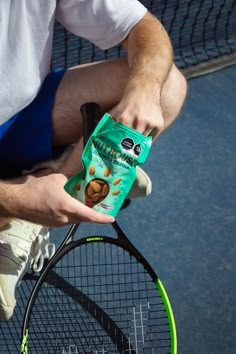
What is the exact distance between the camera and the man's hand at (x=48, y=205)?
1321 mm

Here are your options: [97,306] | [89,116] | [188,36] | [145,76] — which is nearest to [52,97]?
[89,116]

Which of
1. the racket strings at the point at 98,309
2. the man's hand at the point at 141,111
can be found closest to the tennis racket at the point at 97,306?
the racket strings at the point at 98,309

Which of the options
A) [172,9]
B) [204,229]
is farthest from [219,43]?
[204,229]

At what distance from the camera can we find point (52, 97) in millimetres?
1734

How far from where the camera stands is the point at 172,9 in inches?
107

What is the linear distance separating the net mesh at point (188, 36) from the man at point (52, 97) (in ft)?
2.42

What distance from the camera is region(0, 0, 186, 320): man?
142 cm

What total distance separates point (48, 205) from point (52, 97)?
1.56ft

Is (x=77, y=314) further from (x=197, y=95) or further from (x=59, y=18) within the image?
(x=197, y=95)

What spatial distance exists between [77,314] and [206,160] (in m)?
0.67

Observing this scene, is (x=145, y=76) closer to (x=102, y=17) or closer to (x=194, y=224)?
(x=102, y=17)

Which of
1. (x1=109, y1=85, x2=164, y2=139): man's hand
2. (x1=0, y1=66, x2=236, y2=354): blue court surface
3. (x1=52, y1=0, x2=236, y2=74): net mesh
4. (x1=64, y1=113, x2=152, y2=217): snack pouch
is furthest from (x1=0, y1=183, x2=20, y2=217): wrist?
(x1=52, y1=0, x2=236, y2=74): net mesh

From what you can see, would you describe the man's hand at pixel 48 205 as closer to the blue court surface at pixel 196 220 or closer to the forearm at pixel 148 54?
the forearm at pixel 148 54

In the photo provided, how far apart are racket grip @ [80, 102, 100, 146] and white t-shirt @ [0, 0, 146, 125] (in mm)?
162
